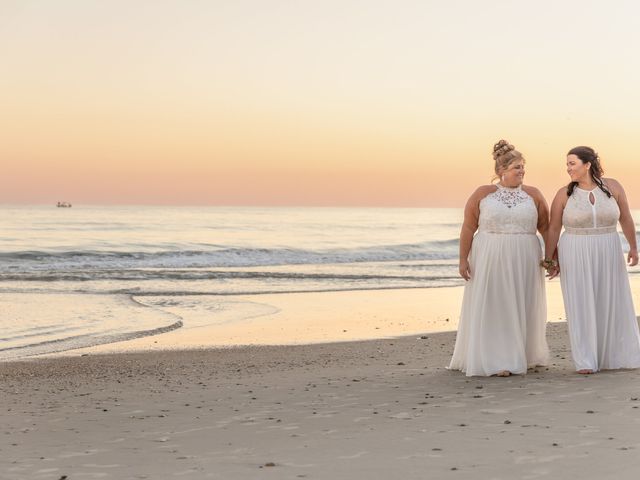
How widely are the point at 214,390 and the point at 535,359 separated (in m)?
2.89

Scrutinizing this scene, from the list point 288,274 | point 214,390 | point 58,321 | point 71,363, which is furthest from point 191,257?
point 214,390

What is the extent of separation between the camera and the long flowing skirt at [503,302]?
7.89m

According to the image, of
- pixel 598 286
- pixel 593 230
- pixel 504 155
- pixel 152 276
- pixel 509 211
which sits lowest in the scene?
pixel 152 276

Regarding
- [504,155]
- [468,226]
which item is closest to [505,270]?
[468,226]

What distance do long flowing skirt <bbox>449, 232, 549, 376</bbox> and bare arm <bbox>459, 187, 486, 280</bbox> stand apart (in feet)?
0.32

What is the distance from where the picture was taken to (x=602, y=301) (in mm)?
7879

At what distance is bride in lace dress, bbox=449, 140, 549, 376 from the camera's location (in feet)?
25.9

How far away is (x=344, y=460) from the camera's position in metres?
5.07

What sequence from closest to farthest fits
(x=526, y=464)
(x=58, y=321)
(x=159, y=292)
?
1. (x=526, y=464)
2. (x=58, y=321)
3. (x=159, y=292)

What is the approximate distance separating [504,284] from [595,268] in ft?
2.59

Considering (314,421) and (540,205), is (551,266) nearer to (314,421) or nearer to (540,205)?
(540,205)

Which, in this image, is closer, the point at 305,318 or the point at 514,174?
the point at 514,174

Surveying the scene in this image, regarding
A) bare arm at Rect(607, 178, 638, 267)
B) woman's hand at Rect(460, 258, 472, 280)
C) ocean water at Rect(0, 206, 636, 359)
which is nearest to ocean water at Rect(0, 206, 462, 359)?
ocean water at Rect(0, 206, 636, 359)

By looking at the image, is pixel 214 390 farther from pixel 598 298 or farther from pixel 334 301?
pixel 334 301
